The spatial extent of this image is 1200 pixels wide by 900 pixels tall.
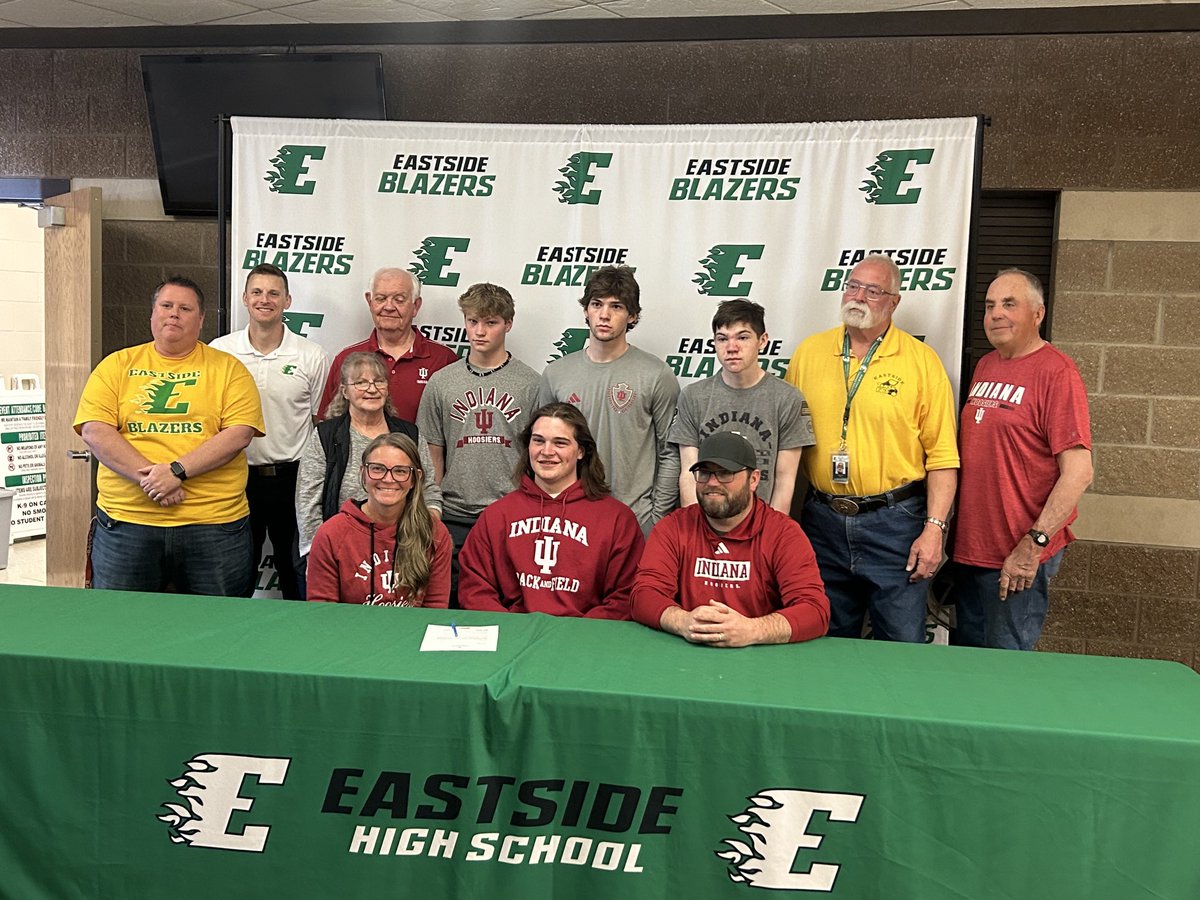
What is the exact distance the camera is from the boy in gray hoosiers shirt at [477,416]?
337cm

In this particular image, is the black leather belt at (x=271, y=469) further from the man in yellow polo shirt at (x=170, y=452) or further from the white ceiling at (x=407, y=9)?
the white ceiling at (x=407, y=9)

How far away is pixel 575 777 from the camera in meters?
1.84

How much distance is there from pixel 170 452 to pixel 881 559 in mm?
2227

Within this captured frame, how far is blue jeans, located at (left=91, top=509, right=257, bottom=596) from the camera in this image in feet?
10.5

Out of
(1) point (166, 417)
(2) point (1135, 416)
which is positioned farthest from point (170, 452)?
(2) point (1135, 416)

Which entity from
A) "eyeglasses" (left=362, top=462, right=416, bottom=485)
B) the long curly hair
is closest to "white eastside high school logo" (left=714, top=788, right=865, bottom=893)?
the long curly hair

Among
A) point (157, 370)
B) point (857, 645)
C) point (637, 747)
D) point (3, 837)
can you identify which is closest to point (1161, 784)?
point (857, 645)

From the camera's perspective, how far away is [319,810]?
6.15 feet

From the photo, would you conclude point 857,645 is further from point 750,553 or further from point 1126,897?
point 1126,897

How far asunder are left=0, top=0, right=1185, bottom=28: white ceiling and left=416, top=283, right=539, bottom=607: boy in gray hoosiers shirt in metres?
1.29

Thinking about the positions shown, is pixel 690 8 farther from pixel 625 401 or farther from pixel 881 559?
pixel 881 559

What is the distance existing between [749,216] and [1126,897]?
2.56 metres

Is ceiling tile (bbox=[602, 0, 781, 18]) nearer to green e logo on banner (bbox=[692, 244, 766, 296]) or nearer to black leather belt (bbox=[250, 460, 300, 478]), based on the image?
green e logo on banner (bbox=[692, 244, 766, 296])

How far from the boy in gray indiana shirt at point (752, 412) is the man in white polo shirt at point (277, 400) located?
144 cm
